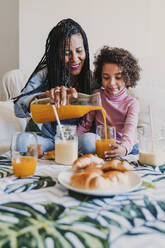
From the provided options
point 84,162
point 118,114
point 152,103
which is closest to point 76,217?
point 84,162

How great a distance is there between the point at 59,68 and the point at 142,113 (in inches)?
27.1

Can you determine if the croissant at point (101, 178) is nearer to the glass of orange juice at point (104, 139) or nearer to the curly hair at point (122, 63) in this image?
the glass of orange juice at point (104, 139)

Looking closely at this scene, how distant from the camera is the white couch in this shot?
1679mm

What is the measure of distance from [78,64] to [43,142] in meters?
0.57

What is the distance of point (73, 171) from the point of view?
2.56 ft

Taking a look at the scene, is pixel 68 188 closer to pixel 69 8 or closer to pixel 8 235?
pixel 8 235

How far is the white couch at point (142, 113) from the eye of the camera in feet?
5.51

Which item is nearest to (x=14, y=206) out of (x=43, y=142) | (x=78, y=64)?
Result: (x=43, y=142)

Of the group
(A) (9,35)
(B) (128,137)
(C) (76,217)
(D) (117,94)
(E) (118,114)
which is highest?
(A) (9,35)

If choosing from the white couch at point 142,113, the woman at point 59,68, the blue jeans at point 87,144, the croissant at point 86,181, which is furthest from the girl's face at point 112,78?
the croissant at point 86,181

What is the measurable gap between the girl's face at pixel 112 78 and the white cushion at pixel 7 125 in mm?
714

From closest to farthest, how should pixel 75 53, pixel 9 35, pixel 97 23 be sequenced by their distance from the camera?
1. pixel 75 53
2. pixel 97 23
3. pixel 9 35

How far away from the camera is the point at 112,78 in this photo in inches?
60.0

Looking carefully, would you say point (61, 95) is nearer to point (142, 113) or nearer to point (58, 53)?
point (58, 53)
